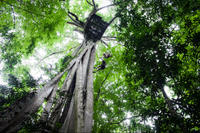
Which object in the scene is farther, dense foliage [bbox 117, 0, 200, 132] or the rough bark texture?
dense foliage [bbox 117, 0, 200, 132]

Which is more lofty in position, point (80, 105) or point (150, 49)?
point (150, 49)

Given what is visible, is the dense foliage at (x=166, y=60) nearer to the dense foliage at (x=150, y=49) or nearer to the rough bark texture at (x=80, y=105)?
the dense foliage at (x=150, y=49)

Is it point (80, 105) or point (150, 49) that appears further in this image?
point (150, 49)

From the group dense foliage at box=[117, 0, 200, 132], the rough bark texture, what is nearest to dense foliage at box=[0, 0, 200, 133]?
dense foliage at box=[117, 0, 200, 132]

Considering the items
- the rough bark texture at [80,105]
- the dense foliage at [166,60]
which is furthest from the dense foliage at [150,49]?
the rough bark texture at [80,105]

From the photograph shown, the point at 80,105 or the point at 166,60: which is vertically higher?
the point at 166,60

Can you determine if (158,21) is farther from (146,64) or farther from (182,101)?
(182,101)

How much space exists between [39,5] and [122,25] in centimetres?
311

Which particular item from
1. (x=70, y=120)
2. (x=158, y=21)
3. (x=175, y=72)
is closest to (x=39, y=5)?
(x=70, y=120)

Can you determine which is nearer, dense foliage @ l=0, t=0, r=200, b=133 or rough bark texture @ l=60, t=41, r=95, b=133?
rough bark texture @ l=60, t=41, r=95, b=133

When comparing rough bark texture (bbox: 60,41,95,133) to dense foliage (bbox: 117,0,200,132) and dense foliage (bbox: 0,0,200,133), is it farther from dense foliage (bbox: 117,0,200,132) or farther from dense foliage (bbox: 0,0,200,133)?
dense foliage (bbox: 117,0,200,132)

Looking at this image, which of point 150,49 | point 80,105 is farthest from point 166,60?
point 80,105

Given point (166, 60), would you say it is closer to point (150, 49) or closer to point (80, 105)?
point (150, 49)

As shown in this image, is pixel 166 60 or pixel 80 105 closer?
pixel 80 105
